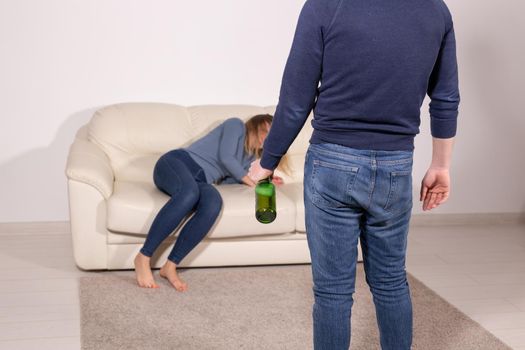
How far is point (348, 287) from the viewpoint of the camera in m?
1.75

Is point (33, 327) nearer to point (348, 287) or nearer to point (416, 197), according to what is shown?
point (348, 287)

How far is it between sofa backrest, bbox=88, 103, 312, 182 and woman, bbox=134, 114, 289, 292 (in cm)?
25

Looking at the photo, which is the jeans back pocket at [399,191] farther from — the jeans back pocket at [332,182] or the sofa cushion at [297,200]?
the sofa cushion at [297,200]

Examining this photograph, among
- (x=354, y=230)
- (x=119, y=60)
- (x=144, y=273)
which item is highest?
(x=354, y=230)

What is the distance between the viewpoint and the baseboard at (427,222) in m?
3.84

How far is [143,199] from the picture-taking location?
314 cm

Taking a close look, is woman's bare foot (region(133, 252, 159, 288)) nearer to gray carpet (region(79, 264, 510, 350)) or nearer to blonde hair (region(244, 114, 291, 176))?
gray carpet (region(79, 264, 510, 350))

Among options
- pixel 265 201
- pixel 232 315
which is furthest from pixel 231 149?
pixel 265 201

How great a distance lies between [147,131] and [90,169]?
562mm

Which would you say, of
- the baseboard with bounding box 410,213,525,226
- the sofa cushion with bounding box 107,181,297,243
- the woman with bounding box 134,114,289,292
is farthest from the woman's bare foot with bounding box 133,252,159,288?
the baseboard with bounding box 410,213,525,226

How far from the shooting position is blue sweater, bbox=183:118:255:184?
10.8ft

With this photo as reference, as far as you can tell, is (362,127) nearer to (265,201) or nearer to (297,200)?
(265,201)

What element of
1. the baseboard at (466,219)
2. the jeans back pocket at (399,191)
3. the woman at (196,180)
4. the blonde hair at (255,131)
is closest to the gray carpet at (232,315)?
the woman at (196,180)

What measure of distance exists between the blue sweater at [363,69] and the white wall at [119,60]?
2.32m
